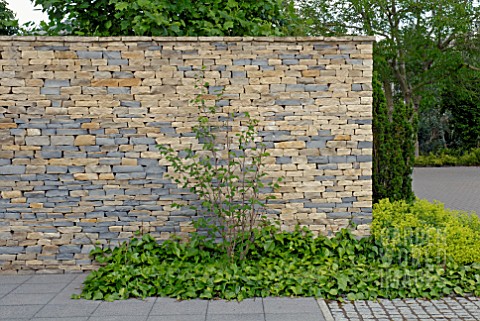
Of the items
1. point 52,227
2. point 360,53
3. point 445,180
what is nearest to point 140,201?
point 52,227

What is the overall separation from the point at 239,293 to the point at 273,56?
8.25 ft

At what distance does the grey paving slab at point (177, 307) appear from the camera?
4.08 meters

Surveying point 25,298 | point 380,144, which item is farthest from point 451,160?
point 25,298

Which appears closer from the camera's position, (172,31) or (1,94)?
(1,94)

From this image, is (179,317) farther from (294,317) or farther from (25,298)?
(25,298)

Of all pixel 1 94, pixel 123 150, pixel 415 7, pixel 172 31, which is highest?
pixel 415 7

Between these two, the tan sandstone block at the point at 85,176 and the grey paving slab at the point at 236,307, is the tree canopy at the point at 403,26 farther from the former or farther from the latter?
the grey paving slab at the point at 236,307

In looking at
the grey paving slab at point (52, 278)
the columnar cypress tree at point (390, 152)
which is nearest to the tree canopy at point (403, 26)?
the columnar cypress tree at point (390, 152)

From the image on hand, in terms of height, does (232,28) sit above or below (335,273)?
above

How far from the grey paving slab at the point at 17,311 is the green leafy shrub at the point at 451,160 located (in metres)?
19.5

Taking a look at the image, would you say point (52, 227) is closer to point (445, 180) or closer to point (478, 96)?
point (445, 180)

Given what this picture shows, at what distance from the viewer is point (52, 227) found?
5332 millimetres

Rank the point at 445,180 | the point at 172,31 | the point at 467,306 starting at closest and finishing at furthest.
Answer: the point at 467,306 → the point at 172,31 → the point at 445,180

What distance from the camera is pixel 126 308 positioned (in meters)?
4.18
